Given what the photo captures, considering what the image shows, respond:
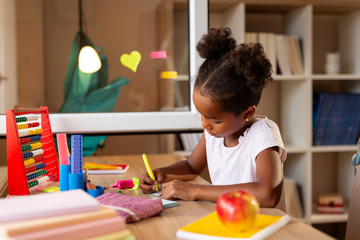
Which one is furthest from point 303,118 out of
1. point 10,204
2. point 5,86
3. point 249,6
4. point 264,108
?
point 10,204

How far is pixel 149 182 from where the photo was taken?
3.61ft

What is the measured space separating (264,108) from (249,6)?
0.65 metres

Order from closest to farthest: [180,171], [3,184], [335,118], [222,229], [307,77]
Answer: [222,229] → [3,184] → [180,171] → [307,77] → [335,118]

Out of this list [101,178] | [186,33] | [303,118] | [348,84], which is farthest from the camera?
[348,84]

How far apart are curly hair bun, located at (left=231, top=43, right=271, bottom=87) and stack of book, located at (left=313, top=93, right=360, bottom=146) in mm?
1533

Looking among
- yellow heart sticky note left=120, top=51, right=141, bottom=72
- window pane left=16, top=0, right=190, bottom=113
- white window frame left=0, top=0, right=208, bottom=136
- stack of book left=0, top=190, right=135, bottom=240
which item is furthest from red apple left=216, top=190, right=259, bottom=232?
yellow heart sticky note left=120, top=51, right=141, bottom=72

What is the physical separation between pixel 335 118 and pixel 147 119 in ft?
4.75

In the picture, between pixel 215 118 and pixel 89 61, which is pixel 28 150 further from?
pixel 89 61

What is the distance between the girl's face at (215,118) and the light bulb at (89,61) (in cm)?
67

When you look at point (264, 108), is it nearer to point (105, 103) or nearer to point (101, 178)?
point (105, 103)

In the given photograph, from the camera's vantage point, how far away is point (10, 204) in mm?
661

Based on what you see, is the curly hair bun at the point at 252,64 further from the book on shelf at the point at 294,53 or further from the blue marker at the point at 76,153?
the book on shelf at the point at 294,53

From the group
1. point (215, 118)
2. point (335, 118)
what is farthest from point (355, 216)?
point (335, 118)

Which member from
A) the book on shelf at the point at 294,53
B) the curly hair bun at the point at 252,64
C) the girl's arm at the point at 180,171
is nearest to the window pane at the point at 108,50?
the girl's arm at the point at 180,171
